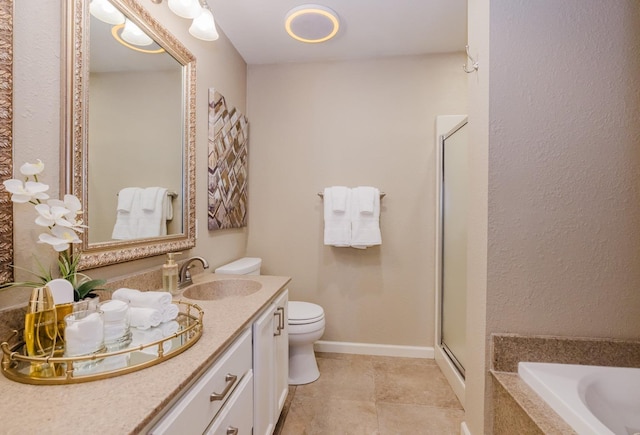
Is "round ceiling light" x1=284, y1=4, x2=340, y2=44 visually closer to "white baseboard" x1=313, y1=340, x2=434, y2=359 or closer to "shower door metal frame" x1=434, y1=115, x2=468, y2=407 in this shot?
"shower door metal frame" x1=434, y1=115, x2=468, y2=407

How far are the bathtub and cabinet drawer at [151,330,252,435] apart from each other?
3.26 feet

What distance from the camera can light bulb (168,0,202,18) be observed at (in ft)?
4.32

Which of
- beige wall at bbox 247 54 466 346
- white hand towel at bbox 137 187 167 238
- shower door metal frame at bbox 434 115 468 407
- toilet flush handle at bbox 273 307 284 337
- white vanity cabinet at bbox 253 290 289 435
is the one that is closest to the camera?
white vanity cabinet at bbox 253 290 289 435

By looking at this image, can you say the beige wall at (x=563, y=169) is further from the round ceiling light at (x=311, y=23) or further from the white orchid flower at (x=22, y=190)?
the white orchid flower at (x=22, y=190)

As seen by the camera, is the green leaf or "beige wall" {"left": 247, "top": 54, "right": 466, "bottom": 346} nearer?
the green leaf

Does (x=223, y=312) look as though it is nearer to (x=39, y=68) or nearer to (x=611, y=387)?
(x=39, y=68)

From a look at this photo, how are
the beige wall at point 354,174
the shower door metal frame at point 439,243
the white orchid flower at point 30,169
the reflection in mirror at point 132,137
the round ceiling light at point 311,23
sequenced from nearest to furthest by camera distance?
the white orchid flower at point 30,169 → the reflection in mirror at point 132,137 → the round ceiling light at point 311,23 → the shower door metal frame at point 439,243 → the beige wall at point 354,174

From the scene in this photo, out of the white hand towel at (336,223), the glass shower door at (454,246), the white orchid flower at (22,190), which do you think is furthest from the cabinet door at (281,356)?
the glass shower door at (454,246)

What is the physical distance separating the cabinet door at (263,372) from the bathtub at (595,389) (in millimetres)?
993

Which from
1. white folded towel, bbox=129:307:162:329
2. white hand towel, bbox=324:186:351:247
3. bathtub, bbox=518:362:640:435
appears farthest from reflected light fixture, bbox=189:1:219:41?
bathtub, bbox=518:362:640:435

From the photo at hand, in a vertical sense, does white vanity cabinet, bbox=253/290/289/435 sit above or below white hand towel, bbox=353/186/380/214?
below

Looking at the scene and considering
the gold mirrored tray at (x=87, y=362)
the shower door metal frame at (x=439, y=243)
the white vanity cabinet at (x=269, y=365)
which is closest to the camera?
the gold mirrored tray at (x=87, y=362)

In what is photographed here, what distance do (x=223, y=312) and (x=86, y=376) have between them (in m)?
0.45

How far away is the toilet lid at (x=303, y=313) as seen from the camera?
5.94 feet
